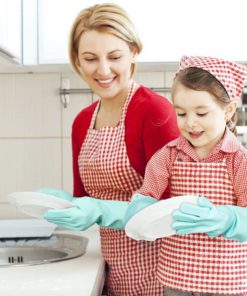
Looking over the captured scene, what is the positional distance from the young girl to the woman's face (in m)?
0.19

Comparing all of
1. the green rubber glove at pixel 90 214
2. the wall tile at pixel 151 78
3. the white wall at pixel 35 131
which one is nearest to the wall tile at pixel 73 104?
the white wall at pixel 35 131

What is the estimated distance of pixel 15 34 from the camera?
1521 millimetres

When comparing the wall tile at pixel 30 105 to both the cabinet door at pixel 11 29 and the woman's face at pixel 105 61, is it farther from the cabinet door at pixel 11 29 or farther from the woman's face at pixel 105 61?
the woman's face at pixel 105 61

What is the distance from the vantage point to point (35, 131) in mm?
1925

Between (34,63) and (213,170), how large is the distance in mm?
706

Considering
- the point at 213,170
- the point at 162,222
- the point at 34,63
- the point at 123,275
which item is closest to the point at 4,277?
the point at 123,275

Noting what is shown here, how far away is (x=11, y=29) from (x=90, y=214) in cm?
55

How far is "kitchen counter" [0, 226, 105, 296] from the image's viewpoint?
3.67ft

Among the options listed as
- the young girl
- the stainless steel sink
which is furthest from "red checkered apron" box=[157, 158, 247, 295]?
the stainless steel sink

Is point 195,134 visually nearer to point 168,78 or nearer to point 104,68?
point 104,68

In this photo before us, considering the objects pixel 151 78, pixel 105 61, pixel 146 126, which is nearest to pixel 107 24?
pixel 105 61

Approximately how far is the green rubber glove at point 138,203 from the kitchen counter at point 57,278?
17 centimetres

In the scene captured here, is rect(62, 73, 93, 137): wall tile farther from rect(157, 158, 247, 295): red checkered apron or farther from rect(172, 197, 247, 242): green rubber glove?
rect(172, 197, 247, 242): green rubber glove

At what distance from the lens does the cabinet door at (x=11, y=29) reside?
4.59 ft
